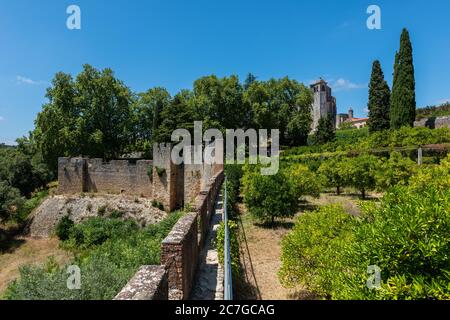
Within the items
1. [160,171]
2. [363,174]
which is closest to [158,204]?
[160,171]

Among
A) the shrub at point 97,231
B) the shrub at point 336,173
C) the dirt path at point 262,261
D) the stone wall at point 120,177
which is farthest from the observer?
the stone wall at point 120,177

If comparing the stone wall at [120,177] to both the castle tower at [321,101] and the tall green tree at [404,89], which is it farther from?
the castle tower at [321,101]

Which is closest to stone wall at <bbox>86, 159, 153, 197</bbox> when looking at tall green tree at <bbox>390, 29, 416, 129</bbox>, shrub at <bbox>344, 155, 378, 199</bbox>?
shrub at <bbox>344, 155, 378, 199</bbox>

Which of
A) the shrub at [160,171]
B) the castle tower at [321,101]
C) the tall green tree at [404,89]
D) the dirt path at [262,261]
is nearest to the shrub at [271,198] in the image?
the dirt path at [262,261]

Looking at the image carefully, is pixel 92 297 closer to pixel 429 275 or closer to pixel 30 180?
pixel 429 275

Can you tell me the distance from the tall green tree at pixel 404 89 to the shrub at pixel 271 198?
74.2 feet

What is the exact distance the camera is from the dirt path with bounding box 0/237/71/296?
60.8 ft

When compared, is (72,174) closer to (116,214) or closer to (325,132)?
(116,214)

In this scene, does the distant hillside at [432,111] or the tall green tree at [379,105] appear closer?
the tall green tree at [379,105]

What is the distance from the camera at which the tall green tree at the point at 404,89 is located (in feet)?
100

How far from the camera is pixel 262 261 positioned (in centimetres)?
952

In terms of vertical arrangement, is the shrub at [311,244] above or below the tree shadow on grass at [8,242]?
above

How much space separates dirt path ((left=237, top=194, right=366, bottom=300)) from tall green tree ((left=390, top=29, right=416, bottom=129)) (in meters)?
19.7

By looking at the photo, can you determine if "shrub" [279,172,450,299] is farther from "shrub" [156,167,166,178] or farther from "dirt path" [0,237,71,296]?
"shrub" [156,167,166,178]
